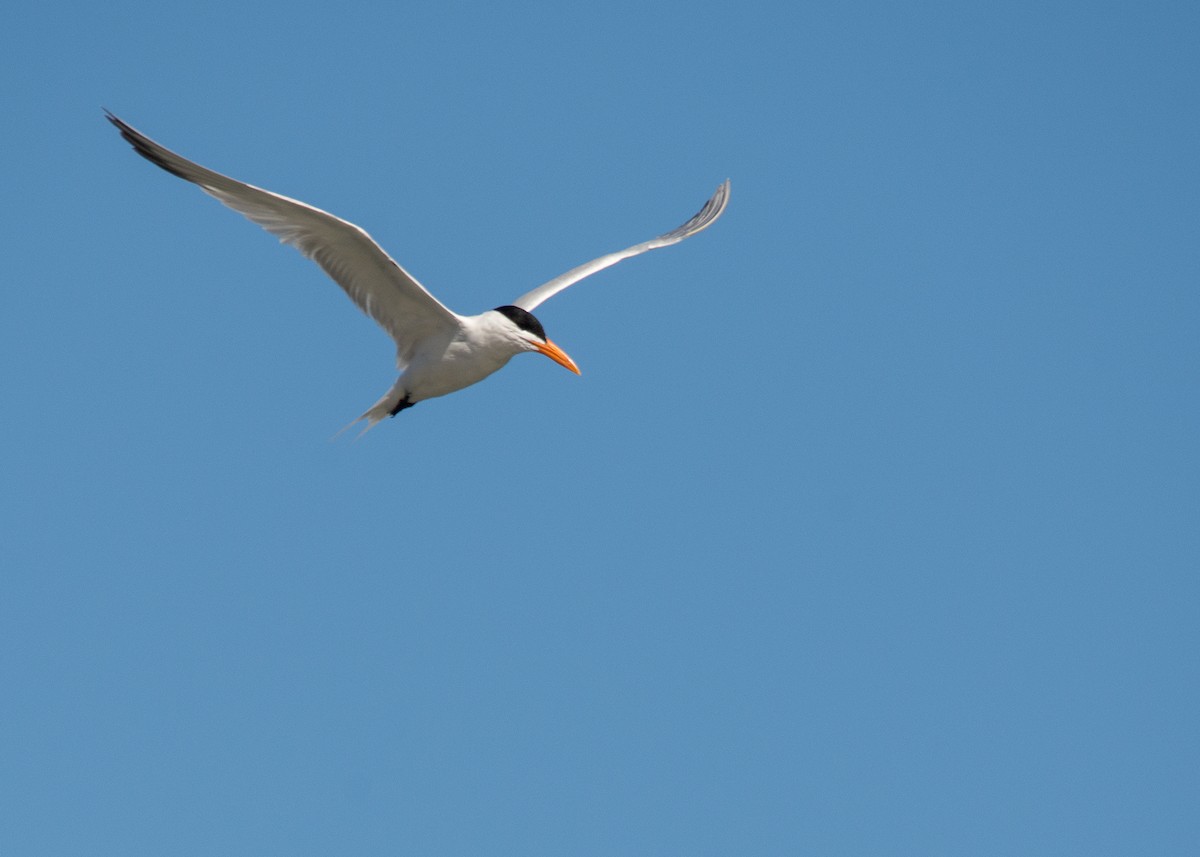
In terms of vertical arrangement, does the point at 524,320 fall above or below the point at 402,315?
above

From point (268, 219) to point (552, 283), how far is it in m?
3.84

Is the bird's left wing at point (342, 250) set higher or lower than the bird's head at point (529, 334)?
lower

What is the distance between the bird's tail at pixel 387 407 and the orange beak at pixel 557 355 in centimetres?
123

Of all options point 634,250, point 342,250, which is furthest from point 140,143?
point 634,250

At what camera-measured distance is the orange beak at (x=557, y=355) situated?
11.5 meters

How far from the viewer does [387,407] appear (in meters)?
11.9

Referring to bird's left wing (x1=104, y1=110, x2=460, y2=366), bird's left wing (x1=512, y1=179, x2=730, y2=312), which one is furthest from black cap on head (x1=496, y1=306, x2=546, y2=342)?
bird's left wing (x1=512, y1=179, x2=730, y2=312)

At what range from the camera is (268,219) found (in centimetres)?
1054

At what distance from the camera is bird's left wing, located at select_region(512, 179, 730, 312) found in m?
13.5

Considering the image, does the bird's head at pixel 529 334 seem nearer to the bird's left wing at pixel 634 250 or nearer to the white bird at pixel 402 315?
the white bird at pixel 402 315

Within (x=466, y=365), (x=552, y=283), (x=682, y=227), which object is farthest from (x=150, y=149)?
(x=682, y=227)

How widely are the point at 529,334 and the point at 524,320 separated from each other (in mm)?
120

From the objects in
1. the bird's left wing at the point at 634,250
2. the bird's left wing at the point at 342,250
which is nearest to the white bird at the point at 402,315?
the bird's left wing at the point at 342,250

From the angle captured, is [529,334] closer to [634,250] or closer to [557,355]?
[557,355]
